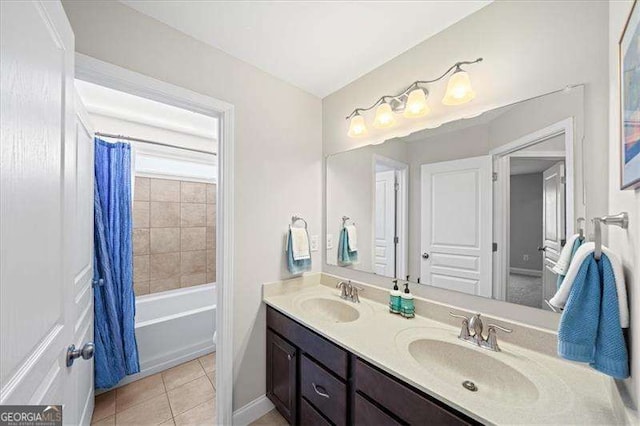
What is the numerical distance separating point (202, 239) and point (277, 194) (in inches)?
66.6

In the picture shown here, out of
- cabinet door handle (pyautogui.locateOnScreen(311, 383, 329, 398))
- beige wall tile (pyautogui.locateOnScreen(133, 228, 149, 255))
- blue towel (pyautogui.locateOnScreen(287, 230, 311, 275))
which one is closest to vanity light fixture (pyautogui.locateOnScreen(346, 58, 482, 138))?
blue towel (pyautogui.locateOnScreen(287, 230, 311, 275))

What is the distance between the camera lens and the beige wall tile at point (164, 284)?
2.61 meters

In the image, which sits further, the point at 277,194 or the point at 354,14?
the point at 277,194

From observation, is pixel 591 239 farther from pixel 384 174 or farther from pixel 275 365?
pixel 275 365

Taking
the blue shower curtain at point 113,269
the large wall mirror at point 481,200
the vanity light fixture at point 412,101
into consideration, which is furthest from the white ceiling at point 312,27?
the blue shower curtain at point 113,269

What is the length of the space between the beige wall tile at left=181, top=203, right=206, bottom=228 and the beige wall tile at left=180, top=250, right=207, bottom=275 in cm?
34

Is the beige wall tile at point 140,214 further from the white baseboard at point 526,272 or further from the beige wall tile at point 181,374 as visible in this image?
the white baseboard at point 526,272

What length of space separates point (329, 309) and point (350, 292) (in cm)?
20

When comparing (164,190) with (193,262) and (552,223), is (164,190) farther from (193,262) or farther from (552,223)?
(552,223)

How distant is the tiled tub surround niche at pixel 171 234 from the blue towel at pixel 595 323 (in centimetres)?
311

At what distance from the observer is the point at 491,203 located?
47.8 inches

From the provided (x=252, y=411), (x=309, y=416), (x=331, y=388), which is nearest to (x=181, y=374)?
(x=252, y=411)

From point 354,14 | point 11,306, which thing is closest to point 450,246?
point 354,14

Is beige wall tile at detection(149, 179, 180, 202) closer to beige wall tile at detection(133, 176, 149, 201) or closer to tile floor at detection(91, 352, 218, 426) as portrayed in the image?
beige wall tile at detection(133, 176, 149, 201)
